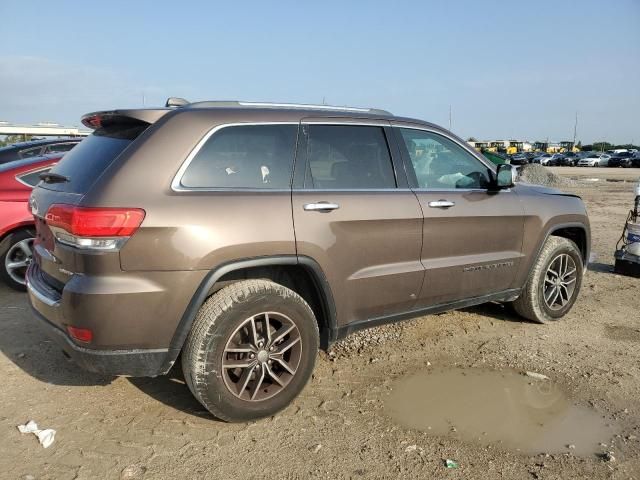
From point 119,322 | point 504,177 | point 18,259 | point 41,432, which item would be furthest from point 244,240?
point 18,259

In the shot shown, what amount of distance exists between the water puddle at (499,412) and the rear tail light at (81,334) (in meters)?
1.84

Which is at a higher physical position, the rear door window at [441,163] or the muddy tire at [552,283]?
the rear door window at [441,163]

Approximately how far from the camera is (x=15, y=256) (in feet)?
18.2

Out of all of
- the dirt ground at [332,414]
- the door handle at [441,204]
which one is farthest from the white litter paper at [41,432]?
the door handle at [441,204]

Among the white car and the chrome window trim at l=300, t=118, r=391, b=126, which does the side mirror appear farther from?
the white car

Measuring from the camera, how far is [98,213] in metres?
2.67

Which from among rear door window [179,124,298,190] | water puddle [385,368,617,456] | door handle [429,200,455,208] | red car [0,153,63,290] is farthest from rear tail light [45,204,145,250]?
red car [0,153,63,290]

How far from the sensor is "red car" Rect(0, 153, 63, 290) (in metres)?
5.43

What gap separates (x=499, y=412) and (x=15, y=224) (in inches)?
195

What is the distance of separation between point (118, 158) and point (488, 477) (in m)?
2.59

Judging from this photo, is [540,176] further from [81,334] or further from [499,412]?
[81,334]

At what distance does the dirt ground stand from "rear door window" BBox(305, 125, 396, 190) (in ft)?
4.62

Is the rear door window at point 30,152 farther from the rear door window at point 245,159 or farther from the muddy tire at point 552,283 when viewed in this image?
the muddy tire at point 552,283

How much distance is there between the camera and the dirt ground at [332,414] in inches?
108
